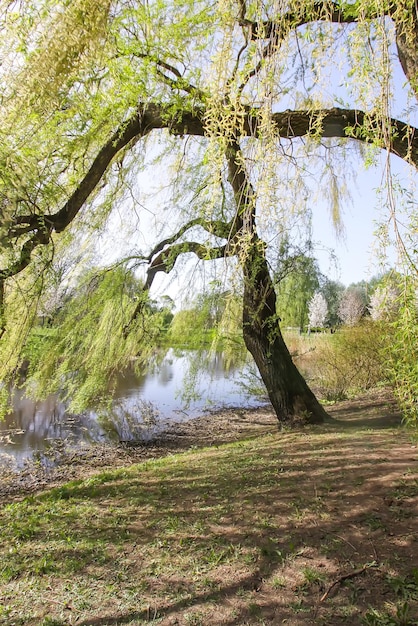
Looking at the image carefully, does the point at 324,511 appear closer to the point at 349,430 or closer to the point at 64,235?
the point at 349,430

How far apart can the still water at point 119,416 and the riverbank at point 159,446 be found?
339 millimetres

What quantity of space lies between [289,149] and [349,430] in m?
3.33

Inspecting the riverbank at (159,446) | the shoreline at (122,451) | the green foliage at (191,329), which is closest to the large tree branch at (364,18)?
the green foliage at (191,329)

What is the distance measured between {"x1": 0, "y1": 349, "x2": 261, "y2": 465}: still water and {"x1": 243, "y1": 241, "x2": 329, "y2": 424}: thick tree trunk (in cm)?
116

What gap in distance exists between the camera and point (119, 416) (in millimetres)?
8031

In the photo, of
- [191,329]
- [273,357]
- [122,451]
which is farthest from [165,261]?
[122,451]

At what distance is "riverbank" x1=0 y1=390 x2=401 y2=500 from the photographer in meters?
4.99

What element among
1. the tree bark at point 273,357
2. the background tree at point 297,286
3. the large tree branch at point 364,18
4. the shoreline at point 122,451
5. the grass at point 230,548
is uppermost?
the large tree branch at point 364,18

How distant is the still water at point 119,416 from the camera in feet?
19.9

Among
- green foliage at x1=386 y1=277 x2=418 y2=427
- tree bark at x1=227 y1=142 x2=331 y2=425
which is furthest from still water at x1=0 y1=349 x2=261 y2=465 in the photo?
green foliage at x1=386 y1=277 x2=418 y2=427

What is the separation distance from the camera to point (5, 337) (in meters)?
3.89

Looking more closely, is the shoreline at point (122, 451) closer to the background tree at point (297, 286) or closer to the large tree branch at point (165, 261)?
the background tree at point (297, 286)

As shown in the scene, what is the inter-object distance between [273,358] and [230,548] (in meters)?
2.64

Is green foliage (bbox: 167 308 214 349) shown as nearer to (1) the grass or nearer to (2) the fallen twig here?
(1) the grass
